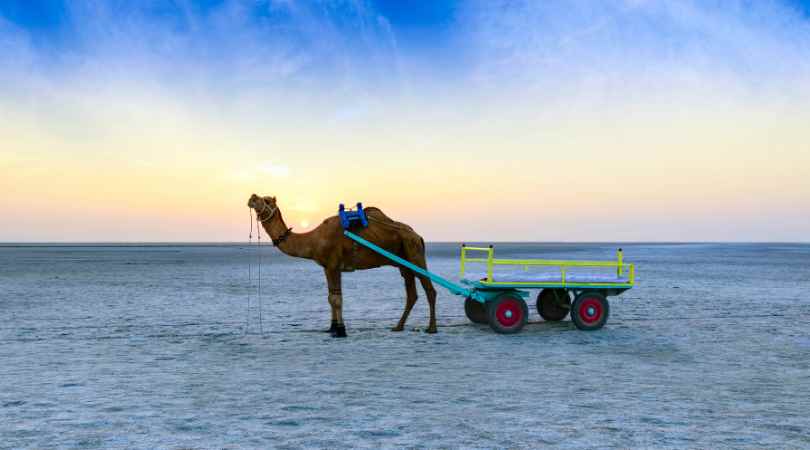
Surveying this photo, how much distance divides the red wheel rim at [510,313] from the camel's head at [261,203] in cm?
446

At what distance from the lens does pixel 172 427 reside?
551 cm

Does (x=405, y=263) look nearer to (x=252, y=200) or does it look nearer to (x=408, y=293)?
(x=408, y=293)

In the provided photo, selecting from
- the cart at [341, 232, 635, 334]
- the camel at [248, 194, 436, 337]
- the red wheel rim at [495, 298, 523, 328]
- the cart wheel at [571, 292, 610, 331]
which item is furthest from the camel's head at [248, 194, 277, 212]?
the cart wheel at [571, 292, 610, 331]

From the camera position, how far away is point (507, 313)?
427 inches

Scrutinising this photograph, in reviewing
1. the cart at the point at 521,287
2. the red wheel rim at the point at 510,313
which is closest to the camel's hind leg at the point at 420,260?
the cart at the point at 521,287

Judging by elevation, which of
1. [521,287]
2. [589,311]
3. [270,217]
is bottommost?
[589,311]

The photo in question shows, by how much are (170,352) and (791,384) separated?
837 centimetres

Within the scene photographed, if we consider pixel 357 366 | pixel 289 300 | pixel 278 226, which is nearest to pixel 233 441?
pixel 357 366

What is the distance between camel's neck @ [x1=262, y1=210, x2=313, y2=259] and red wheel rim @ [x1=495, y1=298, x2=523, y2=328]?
11.6 ft

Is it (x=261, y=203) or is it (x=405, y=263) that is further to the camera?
(x=261, y=203)

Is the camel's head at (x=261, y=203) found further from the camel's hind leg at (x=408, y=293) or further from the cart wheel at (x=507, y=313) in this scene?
the cart wheel at (x=507, y=313)

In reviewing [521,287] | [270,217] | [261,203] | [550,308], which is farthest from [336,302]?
[550,308]

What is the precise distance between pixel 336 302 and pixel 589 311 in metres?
4.59

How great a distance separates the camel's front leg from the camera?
34.6 ft
